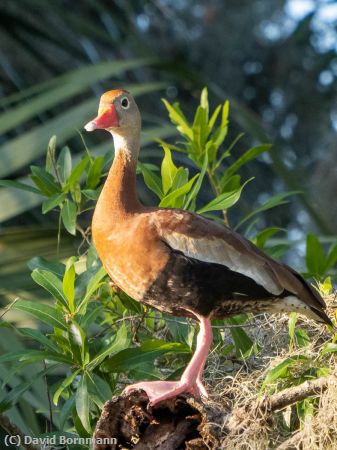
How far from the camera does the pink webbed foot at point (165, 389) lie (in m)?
3.30

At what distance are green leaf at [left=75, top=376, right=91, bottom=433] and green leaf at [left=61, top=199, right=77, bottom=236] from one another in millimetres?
630

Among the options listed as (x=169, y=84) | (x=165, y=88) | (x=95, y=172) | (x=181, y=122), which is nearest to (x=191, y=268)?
(x=95, y=172)

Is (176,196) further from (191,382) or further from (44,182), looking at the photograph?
(191,382)

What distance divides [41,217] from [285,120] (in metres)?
4.98

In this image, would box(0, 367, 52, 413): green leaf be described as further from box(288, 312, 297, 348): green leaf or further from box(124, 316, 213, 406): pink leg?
box(288, 312, 297, 348): green leaf

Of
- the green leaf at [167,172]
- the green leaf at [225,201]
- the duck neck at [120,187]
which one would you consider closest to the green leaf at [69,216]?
the duck neck at [120,187]

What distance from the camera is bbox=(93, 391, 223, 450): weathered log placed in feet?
10.5

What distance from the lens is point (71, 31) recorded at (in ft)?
26.1

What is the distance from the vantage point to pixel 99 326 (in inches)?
156

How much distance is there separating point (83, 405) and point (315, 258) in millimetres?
1197

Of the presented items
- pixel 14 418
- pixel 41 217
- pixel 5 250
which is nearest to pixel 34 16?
pixel 41 217

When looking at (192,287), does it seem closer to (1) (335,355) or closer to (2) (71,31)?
(1) (335,355)

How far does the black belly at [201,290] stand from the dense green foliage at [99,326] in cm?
9

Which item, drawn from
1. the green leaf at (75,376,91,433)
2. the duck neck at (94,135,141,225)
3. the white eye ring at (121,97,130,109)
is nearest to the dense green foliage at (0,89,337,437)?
the green leaf at (75,376,91,433)
